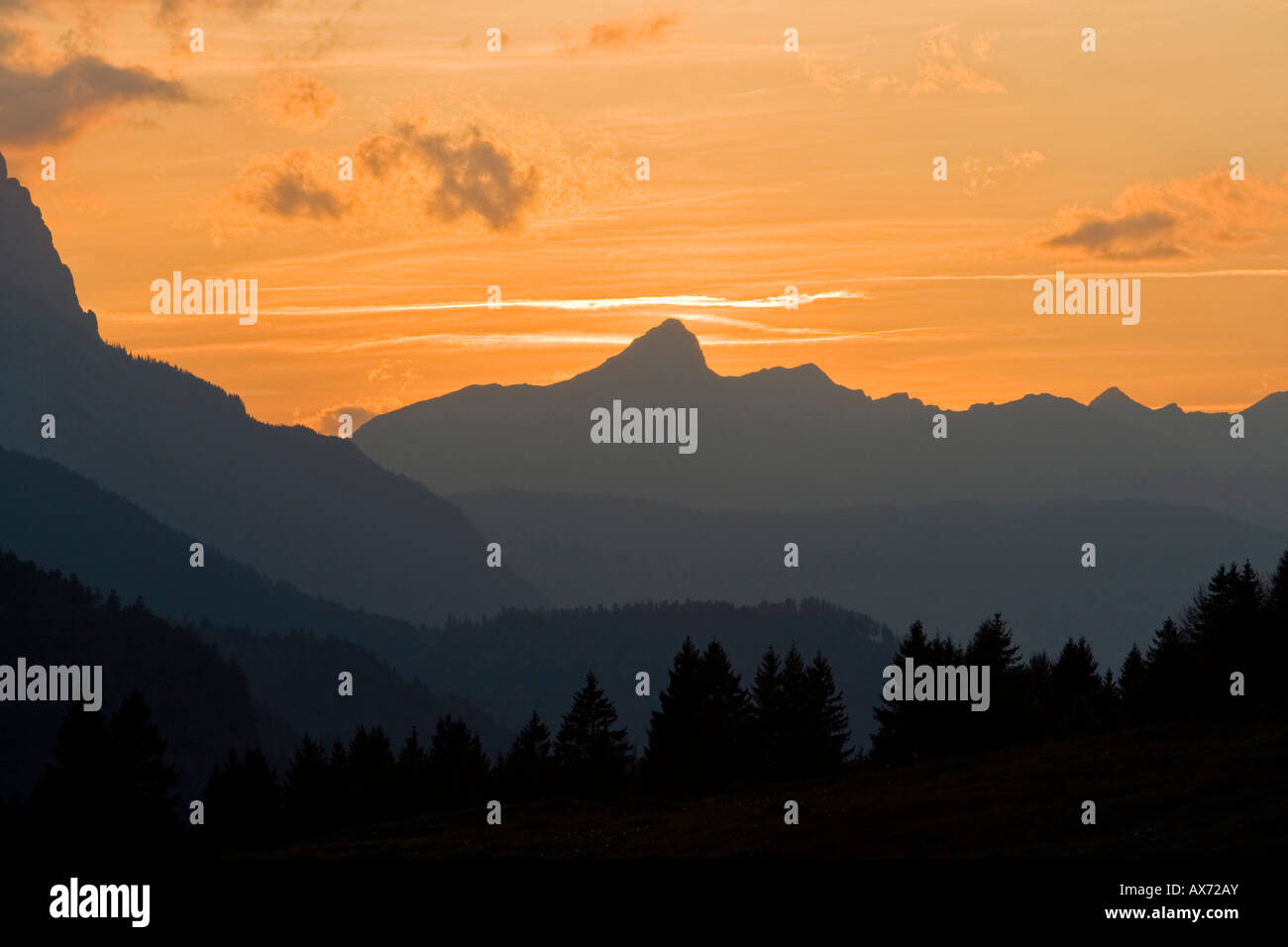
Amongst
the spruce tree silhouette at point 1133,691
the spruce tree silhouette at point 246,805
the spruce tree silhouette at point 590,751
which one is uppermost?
the spruce tree silhouette at point 1133,691

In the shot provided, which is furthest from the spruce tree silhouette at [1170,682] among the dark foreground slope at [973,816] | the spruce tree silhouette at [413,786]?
the spruce tree silhouette at [413,786]

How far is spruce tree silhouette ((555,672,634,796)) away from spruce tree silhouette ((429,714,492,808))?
6098mm

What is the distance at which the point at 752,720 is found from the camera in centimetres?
10662

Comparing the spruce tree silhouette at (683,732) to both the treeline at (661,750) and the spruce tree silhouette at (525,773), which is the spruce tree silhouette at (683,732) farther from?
the spruce tree silhouette at (525,773)

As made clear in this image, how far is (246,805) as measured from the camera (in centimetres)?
10644

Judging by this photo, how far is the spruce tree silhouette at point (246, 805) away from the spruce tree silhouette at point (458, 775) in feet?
38.7

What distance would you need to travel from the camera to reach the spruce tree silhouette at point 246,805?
10388 centimetres

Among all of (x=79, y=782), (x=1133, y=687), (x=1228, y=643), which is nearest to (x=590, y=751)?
(x=79, y=782)

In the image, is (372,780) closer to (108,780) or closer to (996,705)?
(108,780)
